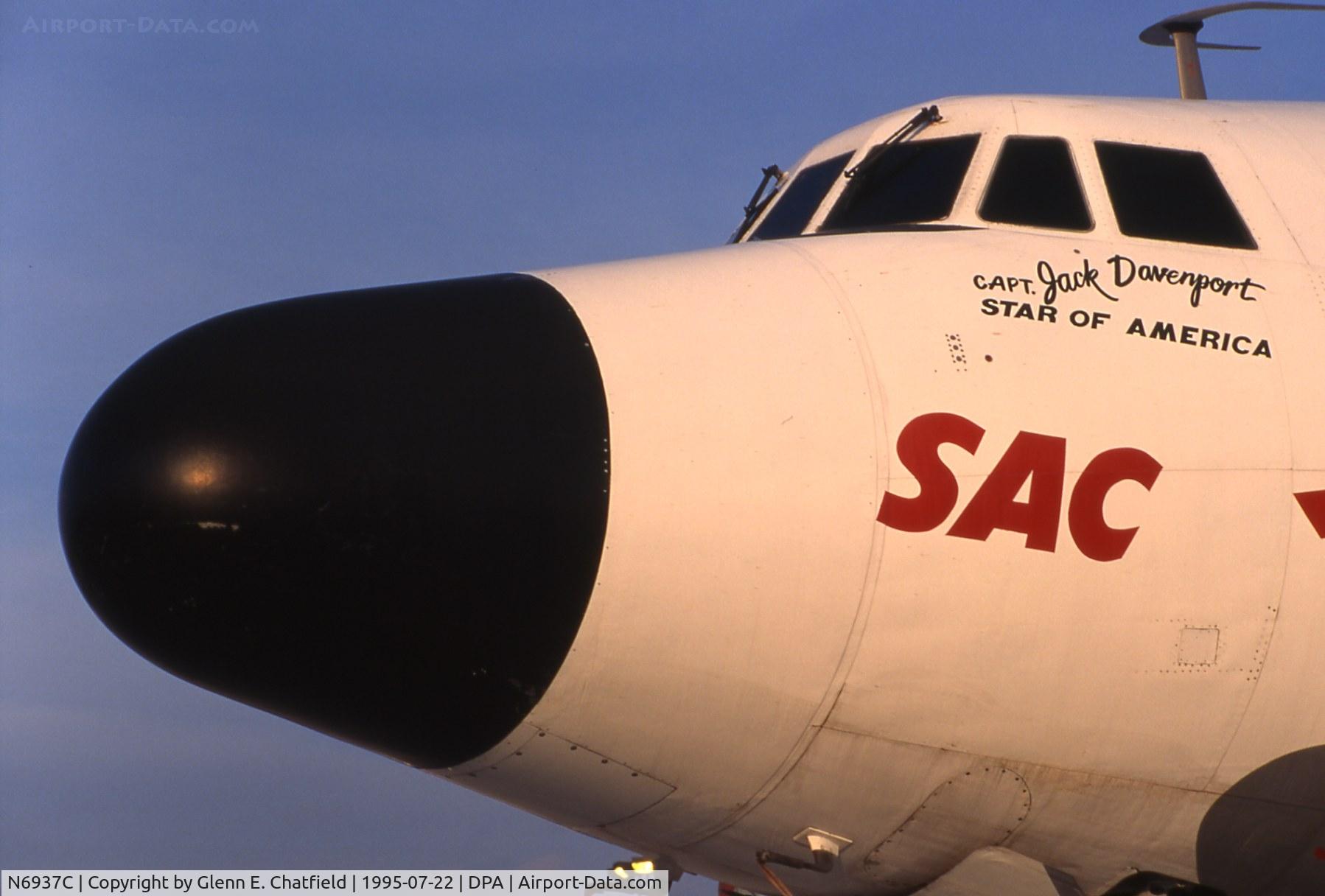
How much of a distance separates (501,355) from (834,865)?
7.89ft

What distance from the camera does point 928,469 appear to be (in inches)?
263

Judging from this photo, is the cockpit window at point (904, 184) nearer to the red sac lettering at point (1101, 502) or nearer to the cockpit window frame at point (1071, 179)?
the cockpit window frame at point (1071, 179)

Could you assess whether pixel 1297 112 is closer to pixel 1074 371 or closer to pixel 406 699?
pixel 1074 371

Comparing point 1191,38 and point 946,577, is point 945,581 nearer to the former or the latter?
point 946,577

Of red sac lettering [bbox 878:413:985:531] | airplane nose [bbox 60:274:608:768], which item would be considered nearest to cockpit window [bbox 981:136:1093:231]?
red sac lettering [bbox 878:413:985:531]

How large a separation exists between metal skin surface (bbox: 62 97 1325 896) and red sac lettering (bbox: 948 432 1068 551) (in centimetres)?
1

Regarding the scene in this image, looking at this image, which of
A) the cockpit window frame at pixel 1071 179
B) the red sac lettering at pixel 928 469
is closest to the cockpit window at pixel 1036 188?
the cockpit window frame at pixel 1071 179

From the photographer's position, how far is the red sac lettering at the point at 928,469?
6.62m

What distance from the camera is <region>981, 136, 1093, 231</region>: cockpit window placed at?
7.80 m

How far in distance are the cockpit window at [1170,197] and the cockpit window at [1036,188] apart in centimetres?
15

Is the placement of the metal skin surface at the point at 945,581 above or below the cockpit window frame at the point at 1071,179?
below

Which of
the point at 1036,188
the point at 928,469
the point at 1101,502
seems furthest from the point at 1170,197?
the point at 928,469

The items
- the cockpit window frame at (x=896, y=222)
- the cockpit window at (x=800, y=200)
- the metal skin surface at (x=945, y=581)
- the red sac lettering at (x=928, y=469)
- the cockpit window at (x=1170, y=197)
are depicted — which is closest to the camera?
the metal skin surface at (x=945, y=581)

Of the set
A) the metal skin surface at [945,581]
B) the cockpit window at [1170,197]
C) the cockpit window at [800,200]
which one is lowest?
the metal skin surface at [945,581]
